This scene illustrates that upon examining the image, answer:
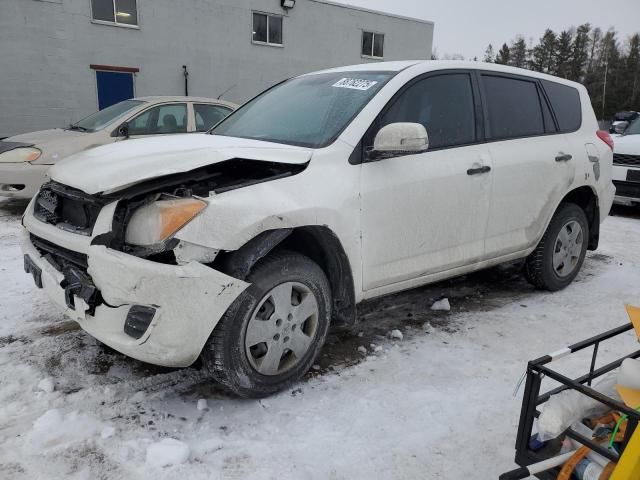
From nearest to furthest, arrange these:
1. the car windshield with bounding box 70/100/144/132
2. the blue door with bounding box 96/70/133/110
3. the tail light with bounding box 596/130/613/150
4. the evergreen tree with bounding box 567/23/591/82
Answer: the tail light with bounding box 596/130/613/150
the car windshield with bounding box 70/100/144/132
the blue door with bounding box 96/70/133/110
the evergreen tree with bounding box 567/23/591/82

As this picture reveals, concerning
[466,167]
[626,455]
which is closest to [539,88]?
[466,167]

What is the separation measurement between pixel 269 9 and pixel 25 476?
16.0 m

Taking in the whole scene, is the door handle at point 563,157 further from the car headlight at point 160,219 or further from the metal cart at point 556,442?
the car headlight at point 160,219

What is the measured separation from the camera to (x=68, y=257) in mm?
2646

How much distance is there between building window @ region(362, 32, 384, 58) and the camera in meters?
18.5

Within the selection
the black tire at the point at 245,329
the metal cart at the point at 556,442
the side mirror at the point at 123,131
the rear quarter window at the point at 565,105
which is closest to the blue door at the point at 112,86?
the side mirror at the point at 123,131

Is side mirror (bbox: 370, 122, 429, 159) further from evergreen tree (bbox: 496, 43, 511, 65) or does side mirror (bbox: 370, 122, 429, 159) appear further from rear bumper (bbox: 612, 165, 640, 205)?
evergreen tree (bbox: 496, 43, 511, 65)

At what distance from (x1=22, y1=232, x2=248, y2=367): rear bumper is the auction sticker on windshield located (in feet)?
5.29

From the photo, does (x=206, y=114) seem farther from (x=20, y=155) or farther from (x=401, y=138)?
(x=401, y=138)

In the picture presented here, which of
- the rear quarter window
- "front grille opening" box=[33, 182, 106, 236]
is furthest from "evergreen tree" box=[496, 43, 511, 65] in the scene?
"front grille opening" box=[33, 182, 106, 236]

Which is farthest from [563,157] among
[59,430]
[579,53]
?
[579,53]

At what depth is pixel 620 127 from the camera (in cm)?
978

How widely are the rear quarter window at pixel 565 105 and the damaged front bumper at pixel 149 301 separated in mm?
3303

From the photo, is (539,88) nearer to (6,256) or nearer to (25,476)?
(25,476)
